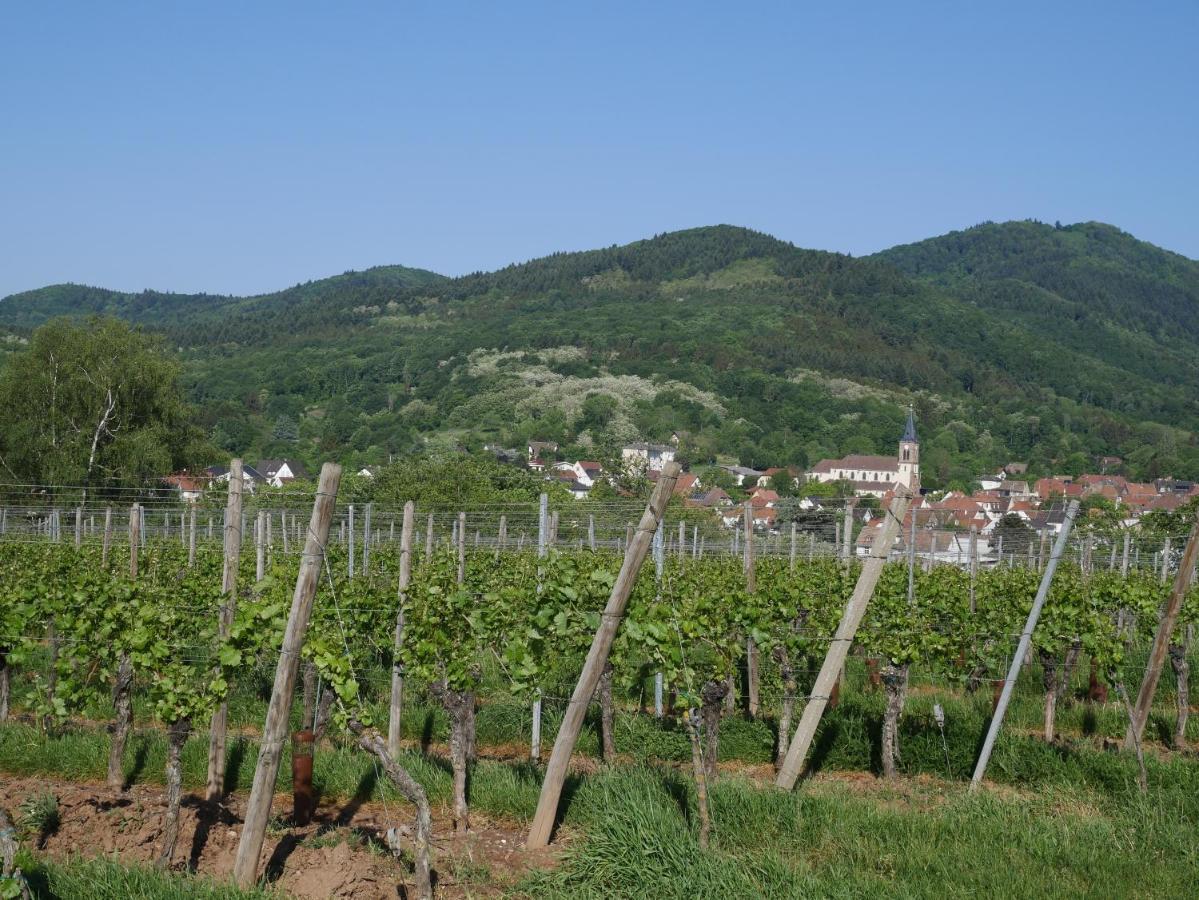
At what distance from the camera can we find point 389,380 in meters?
125

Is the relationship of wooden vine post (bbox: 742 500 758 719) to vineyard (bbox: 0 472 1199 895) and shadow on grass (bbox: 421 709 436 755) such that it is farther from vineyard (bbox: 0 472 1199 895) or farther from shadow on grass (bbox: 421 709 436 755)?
shadow on grass (bbox: 421 709 436 755)

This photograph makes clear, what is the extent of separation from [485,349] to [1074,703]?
5095 inches

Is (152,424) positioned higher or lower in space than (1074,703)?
higher

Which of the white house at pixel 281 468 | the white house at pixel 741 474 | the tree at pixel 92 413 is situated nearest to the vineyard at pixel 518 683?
the tree at pixel 92 413

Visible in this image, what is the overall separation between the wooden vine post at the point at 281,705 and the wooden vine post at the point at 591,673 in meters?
1.51

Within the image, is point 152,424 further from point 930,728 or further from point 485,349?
point 485,349

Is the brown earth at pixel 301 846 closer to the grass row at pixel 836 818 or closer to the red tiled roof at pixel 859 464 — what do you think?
the grass row at pixel 836 818

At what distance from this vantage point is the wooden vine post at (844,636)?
6953 millimetres

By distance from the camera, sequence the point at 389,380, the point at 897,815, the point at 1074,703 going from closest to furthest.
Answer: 1. the point at 897,815
2. the point at 1074,703
3. the point at 389,380

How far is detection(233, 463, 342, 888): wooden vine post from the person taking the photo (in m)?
5.49

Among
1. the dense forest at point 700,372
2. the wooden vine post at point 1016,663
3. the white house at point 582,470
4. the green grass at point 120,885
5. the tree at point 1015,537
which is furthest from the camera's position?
the dense forest at point 700,372

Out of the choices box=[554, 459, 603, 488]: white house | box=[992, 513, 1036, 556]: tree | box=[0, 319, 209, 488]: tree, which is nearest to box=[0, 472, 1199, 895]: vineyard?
box=[992, 513, 1036, 556]: tree

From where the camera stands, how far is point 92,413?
1403 inches

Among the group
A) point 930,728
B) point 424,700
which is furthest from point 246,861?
point 930,728
